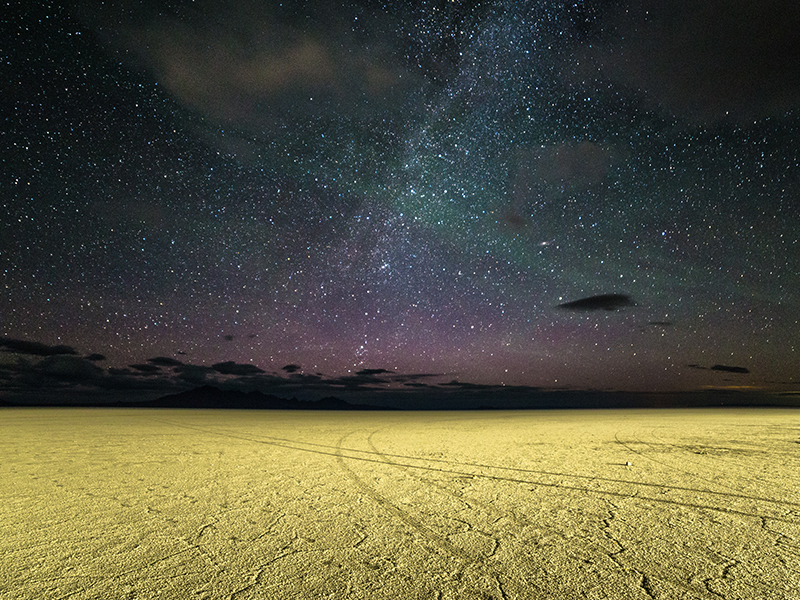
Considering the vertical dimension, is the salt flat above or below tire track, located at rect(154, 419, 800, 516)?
above

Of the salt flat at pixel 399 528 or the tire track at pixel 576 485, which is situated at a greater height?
the salt flat at pixel 399 528

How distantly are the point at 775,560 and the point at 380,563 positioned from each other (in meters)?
3.69

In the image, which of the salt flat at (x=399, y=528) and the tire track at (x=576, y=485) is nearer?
the salt flat at (x=399, y=528)

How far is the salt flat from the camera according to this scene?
11.6ft

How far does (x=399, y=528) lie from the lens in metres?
4.90

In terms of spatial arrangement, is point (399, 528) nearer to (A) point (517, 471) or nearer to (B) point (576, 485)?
(B) point (576, 485)

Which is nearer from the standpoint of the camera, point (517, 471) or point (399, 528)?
point (399, 528)

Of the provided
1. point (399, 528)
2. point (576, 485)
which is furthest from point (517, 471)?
point (399, 528)

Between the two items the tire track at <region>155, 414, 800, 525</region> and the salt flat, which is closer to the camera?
the salt flat

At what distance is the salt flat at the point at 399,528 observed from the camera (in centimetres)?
355

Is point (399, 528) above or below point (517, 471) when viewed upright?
above

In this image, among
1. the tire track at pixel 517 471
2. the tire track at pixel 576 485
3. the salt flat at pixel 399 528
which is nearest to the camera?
the salt flat at pixel 399 528

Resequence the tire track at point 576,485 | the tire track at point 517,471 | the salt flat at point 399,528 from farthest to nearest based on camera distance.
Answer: the tire track at point 517,471
the tire track at point 576,485
the salt flat at point 399,528

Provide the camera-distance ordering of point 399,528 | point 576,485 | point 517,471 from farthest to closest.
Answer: point 517,471 < point 576,485 < point 399,528
